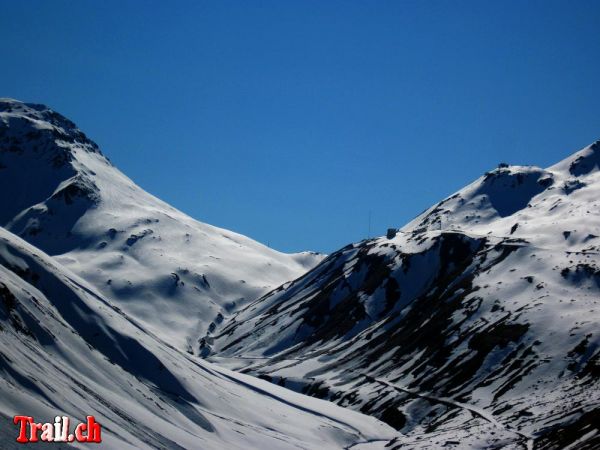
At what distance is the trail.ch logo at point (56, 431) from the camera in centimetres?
5482

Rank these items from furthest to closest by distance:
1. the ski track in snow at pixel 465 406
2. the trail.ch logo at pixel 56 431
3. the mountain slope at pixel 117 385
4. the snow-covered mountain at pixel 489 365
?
the snow-covered mountain at pixel 489 365 < the ski track in snow at pixel 465 406 < the mountain slope at pixel 117 385 < the trail.ch logo at pixel 56 431

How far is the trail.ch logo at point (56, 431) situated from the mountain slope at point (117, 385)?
0.71 metres

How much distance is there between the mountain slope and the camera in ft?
226

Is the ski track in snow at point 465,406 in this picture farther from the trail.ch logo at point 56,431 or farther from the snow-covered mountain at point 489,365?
the trail.ch logo at point 56,431

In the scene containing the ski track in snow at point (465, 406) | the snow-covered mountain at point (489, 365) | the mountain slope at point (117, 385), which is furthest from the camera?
the snow-covered mountain at point (489, 365)

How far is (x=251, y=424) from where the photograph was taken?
107125mm

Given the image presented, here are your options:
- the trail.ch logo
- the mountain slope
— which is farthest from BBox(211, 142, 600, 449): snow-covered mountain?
the trail.ch logo

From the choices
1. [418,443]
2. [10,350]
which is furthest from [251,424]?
[10,350]

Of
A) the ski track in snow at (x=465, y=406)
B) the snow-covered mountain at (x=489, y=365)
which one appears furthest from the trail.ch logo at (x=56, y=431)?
the ski track in snow at (x=465, y=406)

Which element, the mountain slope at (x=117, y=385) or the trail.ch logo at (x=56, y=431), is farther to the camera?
the mountain slope at (x=117, y=385)

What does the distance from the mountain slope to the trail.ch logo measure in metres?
Result: 0.71

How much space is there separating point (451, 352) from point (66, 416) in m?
109

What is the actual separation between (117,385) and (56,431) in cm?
3176

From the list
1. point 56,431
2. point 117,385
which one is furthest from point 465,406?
point 56,431
